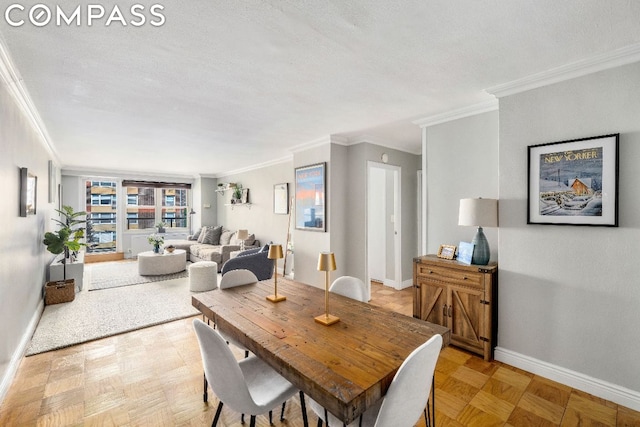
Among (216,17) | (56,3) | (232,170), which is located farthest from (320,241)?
(232,170)

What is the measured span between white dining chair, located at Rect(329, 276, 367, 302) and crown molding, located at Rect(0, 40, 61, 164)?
2.73 m

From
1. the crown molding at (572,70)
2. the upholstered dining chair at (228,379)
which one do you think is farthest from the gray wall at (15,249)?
the crown molding at (572,70)

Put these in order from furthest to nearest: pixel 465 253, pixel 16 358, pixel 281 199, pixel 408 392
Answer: pixel 281 199, pixel 465 253, pixel 16 358, pixel 408 392

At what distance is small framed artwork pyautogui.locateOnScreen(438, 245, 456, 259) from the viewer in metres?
2.91

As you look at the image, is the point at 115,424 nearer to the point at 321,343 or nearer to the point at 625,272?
the point at 321,343

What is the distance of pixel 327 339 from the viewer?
58.4 inches

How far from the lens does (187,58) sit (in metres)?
1.99

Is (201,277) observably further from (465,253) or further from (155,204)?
(155,204)

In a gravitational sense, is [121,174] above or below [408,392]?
above

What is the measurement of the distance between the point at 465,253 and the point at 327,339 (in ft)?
6.23

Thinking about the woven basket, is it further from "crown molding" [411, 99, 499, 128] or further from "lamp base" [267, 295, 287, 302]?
"crown molding" [411, 99, 499, 128]

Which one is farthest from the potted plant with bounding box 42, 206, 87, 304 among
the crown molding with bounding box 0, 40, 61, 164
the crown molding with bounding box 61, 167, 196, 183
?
the crown molding with bounding box 61, 167, 196, 183

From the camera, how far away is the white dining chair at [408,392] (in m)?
1.12

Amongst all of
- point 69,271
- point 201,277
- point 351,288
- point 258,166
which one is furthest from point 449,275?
point 69,271
